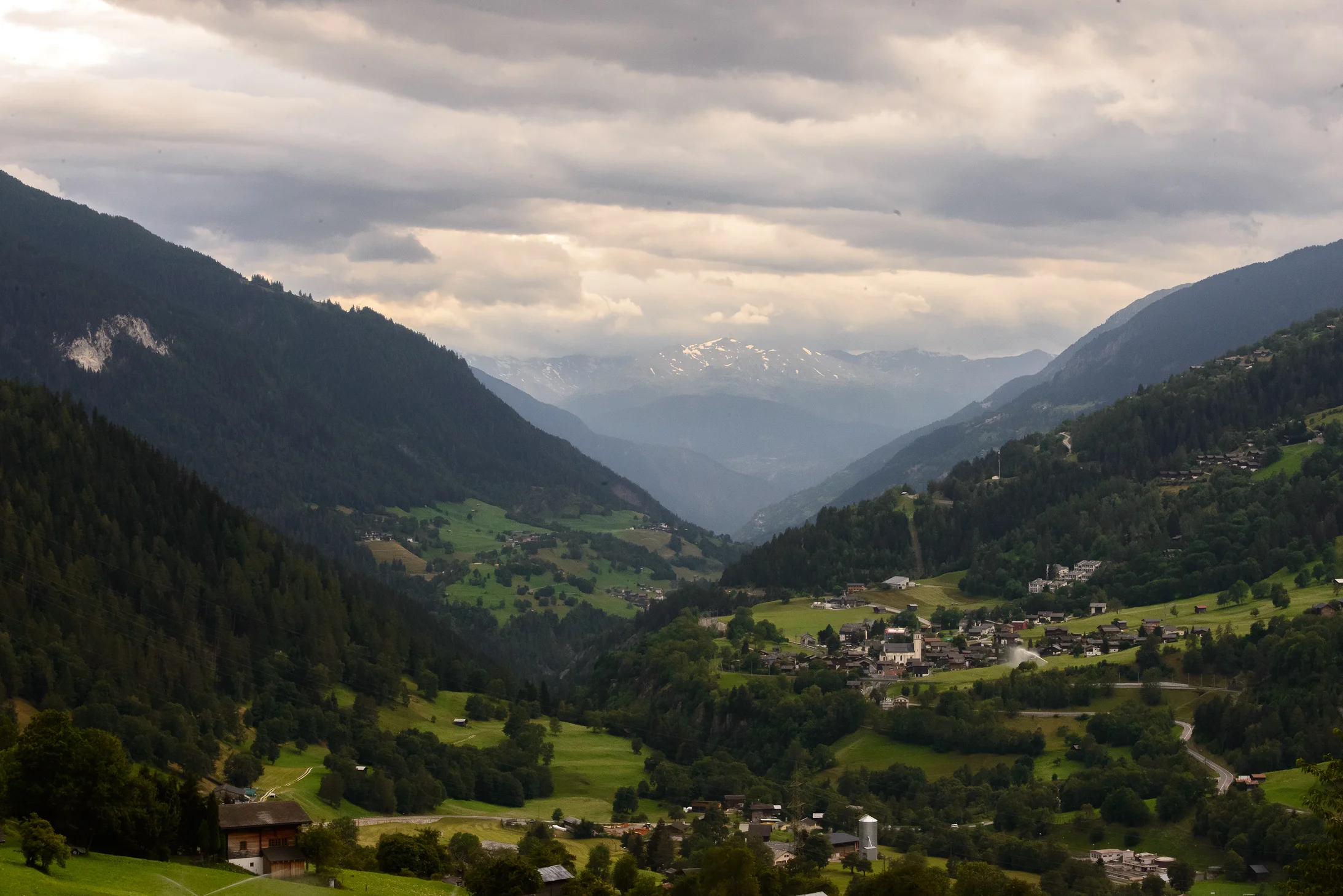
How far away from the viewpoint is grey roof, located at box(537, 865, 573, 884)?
242 ft

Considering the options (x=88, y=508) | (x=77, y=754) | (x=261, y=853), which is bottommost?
(x=261, y=853)

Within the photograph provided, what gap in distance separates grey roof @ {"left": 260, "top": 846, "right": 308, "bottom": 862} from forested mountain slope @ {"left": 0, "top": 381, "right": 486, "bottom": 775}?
34.8 meters

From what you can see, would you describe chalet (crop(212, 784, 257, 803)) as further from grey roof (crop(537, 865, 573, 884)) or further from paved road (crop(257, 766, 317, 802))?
grey roof (crop(537, 865, 573, 884))

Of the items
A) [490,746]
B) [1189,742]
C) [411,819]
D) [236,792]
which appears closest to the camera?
[236,792]

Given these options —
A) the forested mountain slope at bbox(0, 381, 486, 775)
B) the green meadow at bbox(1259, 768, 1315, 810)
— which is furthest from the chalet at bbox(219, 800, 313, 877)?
the green meadow at bbox(1259, 768, 1315, 810)

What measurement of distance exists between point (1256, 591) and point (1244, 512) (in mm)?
26238

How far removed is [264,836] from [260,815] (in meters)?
1.35

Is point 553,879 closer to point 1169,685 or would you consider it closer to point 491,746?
point 491,746

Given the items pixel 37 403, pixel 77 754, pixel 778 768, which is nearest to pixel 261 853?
pixel 77 754

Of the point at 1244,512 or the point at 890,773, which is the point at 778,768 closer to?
the point at 890,773

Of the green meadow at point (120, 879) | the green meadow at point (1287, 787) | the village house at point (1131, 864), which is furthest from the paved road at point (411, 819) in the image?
the green meadow at point (1287, 787)

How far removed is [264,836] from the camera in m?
75.4

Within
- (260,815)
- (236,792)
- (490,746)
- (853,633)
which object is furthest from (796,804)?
(853,633)

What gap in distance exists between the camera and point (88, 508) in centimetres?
14725
